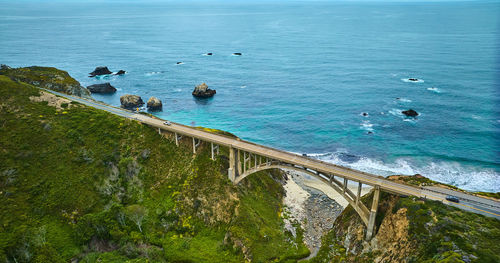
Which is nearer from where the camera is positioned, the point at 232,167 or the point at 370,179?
the point at 370,179

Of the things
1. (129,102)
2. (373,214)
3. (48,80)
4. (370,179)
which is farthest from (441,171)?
(48,80)

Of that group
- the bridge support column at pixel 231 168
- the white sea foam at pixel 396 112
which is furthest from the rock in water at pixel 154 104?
the white sea foam at pixel 396 112

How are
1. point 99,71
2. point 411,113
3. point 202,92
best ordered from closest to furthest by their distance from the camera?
point 411,113 < point 202,92 < point 99,71

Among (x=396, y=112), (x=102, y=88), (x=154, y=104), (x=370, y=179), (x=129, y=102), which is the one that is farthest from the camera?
(x=102, y=88)

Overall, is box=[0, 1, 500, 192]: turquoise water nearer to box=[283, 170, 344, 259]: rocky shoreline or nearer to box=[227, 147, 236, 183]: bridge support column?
box=[283, 170, 344, 259]: rocky shoreline

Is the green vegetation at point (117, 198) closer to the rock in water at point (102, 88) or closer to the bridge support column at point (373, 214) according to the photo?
the bridge support column at point (373, 214)

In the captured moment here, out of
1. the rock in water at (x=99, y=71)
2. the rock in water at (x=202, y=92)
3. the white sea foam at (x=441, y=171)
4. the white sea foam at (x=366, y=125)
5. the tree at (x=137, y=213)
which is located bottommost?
the white sea foam at (x=441, y=171)

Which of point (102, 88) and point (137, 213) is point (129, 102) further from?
point (137, 213)
